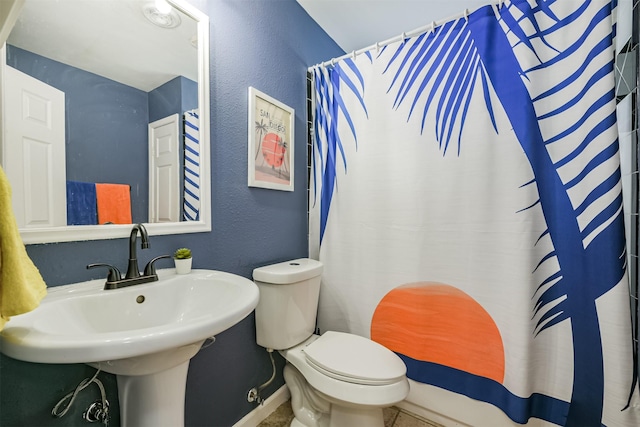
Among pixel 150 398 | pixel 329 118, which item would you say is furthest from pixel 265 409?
pixel 329 118

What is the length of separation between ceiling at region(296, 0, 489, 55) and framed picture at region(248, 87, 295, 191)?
2.33 ft

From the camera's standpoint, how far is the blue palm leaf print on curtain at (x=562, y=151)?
1022mm

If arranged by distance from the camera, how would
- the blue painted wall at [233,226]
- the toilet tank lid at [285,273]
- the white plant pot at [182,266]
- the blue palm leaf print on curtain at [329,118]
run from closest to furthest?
the blue painted wall at [233,226], the white plant pot at [182,266], the toilet tank lid at [285,273], the blue palm leaf print on curtain at [329,118]

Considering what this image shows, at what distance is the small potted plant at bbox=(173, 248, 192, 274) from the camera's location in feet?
3.20

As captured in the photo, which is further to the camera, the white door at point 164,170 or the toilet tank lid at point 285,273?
the toilet tank lid at point 285,273

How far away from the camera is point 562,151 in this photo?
1.10 meters

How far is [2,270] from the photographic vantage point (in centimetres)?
46

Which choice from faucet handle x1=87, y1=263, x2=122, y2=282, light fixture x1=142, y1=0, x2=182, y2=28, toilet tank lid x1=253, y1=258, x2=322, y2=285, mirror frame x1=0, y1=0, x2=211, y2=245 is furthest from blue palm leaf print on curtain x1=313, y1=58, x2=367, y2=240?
faucet handle x1=87, y1=263, x2=122, y2=282

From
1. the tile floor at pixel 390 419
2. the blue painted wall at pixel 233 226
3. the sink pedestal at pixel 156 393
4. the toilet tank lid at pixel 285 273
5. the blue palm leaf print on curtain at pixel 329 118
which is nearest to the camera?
the sink pedestal at pixel 156 393

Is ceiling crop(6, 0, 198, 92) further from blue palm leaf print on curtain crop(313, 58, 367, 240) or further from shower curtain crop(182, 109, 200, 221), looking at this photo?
blue palm leaf print on curtain crop(313, 58, 367, 240)

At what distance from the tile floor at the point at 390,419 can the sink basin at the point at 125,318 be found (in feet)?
3.04

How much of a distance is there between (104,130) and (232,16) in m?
0.80

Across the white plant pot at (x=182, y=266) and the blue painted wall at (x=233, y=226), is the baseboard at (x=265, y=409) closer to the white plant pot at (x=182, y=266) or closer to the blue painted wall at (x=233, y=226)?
the blue painted wall at (x=233, y=226)

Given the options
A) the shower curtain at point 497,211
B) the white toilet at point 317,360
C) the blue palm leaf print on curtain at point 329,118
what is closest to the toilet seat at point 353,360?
the white toilet at point 317,360
